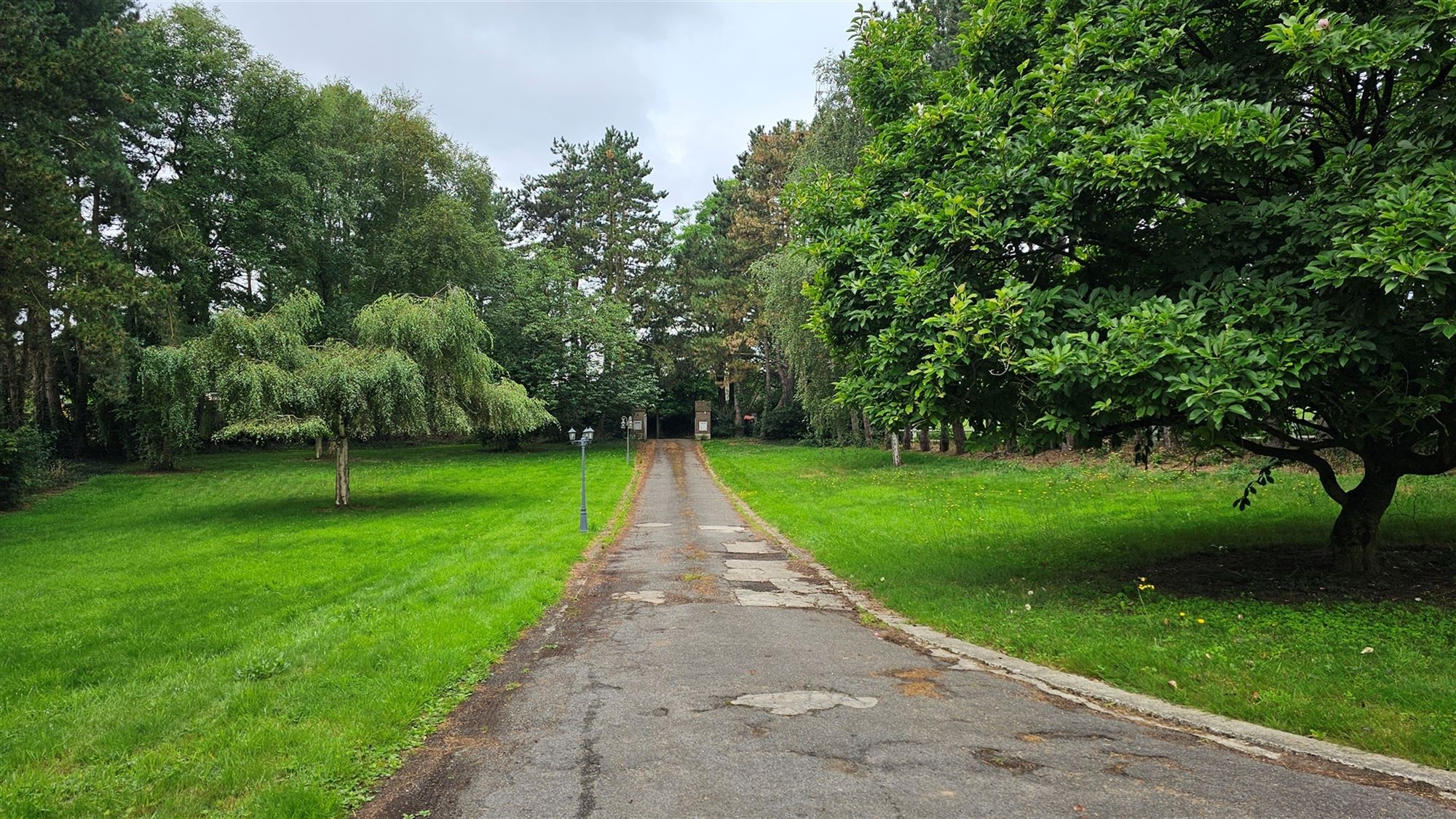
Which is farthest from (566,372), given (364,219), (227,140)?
(227,140)

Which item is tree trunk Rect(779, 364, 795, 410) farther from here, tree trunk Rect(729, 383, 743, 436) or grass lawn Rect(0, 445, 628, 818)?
grass lawn Rect(0, 445, 628, 818)

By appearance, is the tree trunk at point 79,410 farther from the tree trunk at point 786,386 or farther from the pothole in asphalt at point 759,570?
the tree trunk at point 786,386

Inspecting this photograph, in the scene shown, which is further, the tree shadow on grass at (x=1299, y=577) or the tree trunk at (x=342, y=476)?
the tree trunk at (x=342, y=476)

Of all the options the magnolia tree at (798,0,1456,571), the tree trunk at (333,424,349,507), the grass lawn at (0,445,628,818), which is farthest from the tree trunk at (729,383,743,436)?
the magnolia tree at (798,0,1456,571)

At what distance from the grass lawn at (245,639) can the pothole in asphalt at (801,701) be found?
2.46m

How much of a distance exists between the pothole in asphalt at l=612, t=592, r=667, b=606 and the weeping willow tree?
39.2 feet

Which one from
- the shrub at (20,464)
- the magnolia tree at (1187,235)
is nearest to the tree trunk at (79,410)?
the shrub at (20,464)

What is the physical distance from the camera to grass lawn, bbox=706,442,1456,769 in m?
5.43

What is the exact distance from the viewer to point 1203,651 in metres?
6.35

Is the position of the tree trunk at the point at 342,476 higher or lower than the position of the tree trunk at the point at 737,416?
lower

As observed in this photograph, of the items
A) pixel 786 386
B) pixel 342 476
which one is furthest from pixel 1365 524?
pixel 786 386

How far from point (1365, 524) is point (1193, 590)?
217 cm

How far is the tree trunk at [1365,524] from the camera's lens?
8.36m

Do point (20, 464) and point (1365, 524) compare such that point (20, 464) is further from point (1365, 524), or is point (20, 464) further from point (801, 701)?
point (1365, 524)
